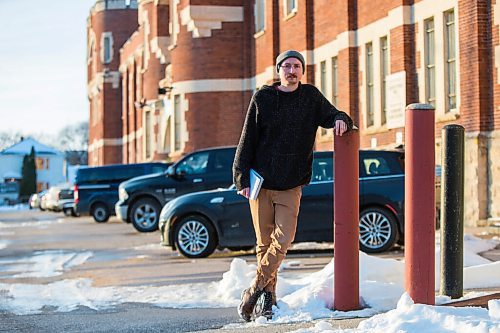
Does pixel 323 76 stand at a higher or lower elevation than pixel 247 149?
higher

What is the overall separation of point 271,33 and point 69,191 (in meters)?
15.2

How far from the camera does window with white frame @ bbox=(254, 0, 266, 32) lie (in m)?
35.3

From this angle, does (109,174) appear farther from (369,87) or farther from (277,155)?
(277,155)

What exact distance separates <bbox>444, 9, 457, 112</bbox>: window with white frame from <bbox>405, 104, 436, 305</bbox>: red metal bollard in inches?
556

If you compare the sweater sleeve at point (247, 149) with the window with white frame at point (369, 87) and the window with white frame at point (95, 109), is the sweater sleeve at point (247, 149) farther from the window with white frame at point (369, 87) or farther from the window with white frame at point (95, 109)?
the window with white frame at point (95, 109)

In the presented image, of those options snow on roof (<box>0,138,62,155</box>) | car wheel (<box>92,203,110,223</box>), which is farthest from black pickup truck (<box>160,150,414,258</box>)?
snow on roof (<box>0,138,62,155</box>)

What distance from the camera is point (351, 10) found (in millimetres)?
26609

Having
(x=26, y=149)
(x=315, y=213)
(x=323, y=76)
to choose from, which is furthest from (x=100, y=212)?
(x=26, y=149)

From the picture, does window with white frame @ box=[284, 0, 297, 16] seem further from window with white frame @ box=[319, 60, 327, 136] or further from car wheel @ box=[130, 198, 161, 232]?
car wheel @ box=[130, 198, 161, 232]

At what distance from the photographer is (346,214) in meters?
7.71

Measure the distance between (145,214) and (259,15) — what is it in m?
14.4

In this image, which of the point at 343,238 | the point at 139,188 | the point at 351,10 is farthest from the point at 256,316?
the point at 351,10

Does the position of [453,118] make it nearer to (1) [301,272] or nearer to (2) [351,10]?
(2) [351,10]

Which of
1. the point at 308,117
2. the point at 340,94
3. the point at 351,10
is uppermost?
the point at 351,10
